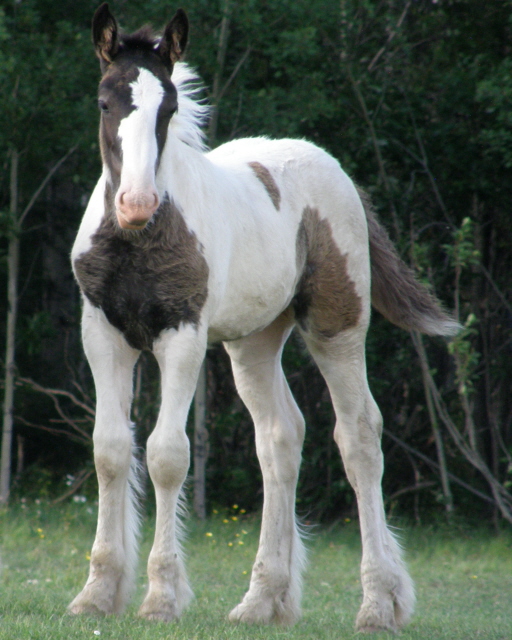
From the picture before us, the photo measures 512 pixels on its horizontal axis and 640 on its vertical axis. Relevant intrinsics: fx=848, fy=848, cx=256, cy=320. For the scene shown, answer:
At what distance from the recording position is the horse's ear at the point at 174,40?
3670mm

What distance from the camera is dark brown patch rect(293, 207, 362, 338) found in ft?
15.3

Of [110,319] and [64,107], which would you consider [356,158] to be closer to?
[64,107]

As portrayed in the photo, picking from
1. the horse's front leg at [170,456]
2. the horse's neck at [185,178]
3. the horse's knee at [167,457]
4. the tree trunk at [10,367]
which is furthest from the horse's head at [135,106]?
the tree trunk at [10,367]

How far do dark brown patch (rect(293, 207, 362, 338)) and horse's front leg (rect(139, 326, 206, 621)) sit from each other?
117 centimetres

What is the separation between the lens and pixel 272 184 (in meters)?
4.52

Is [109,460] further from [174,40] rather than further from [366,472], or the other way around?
[174,40]

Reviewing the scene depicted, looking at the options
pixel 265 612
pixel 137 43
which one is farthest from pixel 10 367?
pixel 137 43

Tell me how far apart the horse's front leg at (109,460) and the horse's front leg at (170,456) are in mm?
163

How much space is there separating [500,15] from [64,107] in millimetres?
4482

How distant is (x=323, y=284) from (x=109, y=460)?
1.63 m

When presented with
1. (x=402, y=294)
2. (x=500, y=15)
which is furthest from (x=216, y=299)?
(x=500, y=15)

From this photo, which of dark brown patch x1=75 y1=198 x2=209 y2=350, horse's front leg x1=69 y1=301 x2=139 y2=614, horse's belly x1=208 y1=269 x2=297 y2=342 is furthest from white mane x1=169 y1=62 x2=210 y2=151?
horse's front leg x1=69 y1=301 x2=139 y2=614

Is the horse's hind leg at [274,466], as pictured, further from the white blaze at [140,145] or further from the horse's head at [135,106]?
the white blaze at [140,145]

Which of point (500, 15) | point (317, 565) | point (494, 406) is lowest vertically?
point (317, 565)
